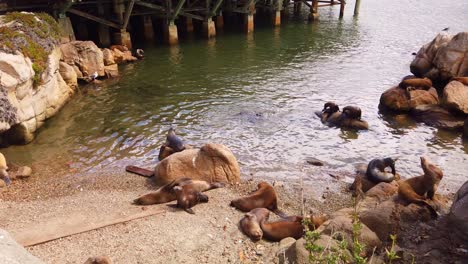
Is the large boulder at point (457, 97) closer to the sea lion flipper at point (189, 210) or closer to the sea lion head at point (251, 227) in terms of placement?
the sea lion head at point (251, 227)

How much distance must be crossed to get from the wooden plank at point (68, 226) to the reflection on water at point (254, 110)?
279 cm

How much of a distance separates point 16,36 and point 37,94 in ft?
5.90

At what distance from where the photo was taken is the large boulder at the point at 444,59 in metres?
14.6

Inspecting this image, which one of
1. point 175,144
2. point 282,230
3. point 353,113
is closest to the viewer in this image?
point 282,230

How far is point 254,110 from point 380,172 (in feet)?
17.8

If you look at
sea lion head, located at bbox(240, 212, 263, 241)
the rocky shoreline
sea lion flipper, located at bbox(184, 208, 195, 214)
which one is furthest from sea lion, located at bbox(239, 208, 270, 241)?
the rocky shoreline

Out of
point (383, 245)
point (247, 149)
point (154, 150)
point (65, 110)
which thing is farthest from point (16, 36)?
point (383, 245)

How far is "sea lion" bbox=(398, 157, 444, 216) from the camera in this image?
6.87 m

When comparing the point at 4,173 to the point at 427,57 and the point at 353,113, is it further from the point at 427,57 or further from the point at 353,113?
the point at 427,57

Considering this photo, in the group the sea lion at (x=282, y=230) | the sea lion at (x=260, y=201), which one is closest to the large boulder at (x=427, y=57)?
the sea lion at (x=260, y=201)

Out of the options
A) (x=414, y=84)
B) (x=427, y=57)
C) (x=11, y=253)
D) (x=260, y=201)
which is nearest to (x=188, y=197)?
(x=260, y=201)

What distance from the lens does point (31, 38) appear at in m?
12.3

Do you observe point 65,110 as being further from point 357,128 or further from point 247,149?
point 357,128

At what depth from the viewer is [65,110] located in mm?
12969
